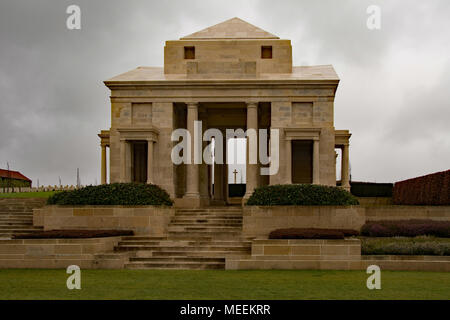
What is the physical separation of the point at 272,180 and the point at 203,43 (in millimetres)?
10608

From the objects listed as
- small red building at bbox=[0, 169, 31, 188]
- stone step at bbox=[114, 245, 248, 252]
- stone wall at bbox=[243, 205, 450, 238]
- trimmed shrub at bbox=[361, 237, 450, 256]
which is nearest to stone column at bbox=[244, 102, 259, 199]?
stone wall at bbox=[243, 205, 450, 238]

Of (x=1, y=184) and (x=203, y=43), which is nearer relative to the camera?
(x=203, y=43)

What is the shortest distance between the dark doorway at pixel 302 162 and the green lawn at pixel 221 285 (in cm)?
1825

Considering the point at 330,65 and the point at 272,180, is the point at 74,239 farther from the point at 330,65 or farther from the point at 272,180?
the point at 330,65

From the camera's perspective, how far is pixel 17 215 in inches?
1278

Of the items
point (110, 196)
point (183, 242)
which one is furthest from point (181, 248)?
point (110, 196)

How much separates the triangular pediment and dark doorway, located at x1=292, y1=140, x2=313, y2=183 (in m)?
7.97

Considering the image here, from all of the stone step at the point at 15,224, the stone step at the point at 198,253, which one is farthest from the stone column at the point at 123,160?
the stone step at the point at 198,253

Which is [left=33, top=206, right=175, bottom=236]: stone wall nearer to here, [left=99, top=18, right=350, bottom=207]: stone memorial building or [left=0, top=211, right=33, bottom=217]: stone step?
[left=0, top=211, right=33, bottom=217]: stone step

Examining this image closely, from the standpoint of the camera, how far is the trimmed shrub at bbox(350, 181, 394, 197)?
48.7 meters

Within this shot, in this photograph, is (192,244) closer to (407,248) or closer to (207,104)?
(407,248)

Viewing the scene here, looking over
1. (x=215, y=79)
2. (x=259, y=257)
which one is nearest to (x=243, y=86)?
(x=215, y=79)

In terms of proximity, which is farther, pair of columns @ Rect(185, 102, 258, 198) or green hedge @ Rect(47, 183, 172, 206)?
pair of columns @ Rect(185, 102, 258, 198)
